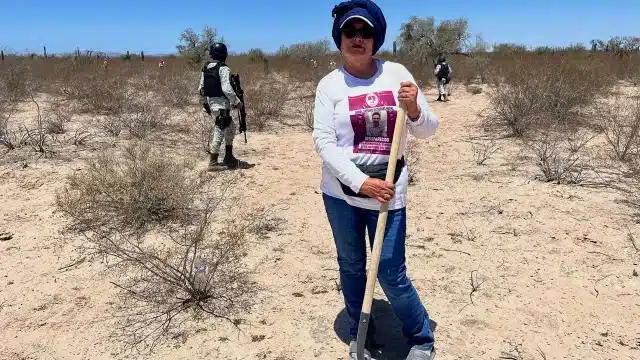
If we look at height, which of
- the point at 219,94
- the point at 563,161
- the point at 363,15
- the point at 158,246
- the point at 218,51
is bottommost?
the point at 158,246

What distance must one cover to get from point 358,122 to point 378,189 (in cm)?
30

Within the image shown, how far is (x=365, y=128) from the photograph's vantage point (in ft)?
6.82

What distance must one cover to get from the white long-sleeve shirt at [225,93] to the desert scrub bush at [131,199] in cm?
140

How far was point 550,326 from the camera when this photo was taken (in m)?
2.76

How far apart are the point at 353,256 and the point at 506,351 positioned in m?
0.98

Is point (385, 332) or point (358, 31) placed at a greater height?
point (358, 31)

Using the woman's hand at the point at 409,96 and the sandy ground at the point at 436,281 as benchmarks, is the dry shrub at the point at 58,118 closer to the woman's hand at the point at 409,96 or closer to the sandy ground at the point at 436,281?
the sandy ground at the point at 436,281

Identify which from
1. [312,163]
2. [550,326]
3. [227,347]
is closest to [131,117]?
[312,163]

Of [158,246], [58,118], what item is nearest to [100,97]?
[58,118]

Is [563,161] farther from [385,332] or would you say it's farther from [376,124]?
[376,124]

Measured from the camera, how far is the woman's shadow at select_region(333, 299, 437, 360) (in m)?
2.56

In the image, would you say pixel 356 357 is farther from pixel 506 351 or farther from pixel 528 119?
pixel 528 119

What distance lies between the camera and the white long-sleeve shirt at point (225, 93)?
6000 millimetres

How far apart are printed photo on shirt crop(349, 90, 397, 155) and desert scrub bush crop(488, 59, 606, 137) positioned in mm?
6506
